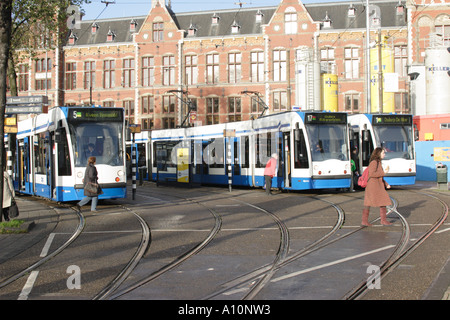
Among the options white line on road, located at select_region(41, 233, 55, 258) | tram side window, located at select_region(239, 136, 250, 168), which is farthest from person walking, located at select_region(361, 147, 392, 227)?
tram side window, located at select_region(239, 136, 250, 168)

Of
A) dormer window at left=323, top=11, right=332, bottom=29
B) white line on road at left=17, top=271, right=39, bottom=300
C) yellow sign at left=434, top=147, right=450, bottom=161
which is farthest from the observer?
dormer window at left=323, top=11, right=332, bottom=29

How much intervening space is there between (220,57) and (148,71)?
6948 millimetres

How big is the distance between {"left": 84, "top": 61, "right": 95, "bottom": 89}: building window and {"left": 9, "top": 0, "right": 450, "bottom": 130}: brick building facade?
0.32 ft

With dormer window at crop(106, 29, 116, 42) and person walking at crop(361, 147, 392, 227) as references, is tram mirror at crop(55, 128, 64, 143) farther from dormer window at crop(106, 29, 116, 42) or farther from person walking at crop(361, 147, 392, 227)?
dormer window at crop(106, 29, 116, 42)

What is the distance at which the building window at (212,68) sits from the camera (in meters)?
52.8

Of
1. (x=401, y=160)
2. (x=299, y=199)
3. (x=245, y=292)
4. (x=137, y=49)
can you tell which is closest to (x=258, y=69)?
(x=137, y=49)

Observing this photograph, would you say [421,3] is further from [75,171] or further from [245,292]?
[245,292]

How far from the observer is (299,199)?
60.9 ft

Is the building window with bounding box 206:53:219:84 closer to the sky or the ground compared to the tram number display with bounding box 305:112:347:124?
closer to the sky

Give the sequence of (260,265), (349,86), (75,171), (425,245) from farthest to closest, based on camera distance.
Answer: (349,86)
(75,171)
(425,245)
(260,265)

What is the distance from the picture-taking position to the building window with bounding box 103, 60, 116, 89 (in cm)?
5519

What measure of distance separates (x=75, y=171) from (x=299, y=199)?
701 centimetres

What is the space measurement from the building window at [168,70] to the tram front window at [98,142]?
37.2 meters

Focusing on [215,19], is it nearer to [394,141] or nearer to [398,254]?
[394,141]
